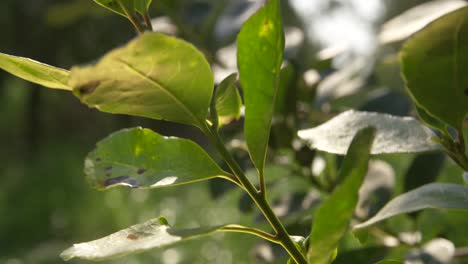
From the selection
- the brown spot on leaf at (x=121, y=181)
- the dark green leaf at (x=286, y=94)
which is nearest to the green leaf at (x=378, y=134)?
the brown spot on leaf at (x=121, y=181)

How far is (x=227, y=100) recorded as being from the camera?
0.46m

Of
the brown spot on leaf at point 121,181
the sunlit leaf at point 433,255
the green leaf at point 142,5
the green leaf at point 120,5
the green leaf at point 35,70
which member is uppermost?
the green leaf at point 120,5

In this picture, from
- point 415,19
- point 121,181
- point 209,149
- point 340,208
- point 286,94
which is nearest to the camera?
point 340,208

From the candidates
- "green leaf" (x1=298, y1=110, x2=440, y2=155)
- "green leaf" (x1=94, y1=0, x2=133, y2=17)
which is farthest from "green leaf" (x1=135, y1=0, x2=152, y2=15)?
"green leaf" (x1=298, y1=110, x2=440, y2=155)

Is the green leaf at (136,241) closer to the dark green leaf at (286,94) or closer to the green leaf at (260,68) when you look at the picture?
the green leaf at (260,68)

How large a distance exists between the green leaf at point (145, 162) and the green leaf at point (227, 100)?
41mm

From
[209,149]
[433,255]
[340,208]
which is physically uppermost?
[340,208]

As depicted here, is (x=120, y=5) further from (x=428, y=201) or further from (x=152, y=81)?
(x=428, y=201)

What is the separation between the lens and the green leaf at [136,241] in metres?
0.33

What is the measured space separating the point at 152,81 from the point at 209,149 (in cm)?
312

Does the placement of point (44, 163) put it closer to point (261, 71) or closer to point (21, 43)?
point (21, 43)

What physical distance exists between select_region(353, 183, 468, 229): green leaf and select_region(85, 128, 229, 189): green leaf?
0.31ft

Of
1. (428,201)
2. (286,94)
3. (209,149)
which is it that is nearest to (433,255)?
(428,201)

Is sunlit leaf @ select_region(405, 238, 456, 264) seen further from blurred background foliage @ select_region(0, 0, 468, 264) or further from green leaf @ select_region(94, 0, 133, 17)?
green leaf @ select_region(94, 0, 133, 17)
